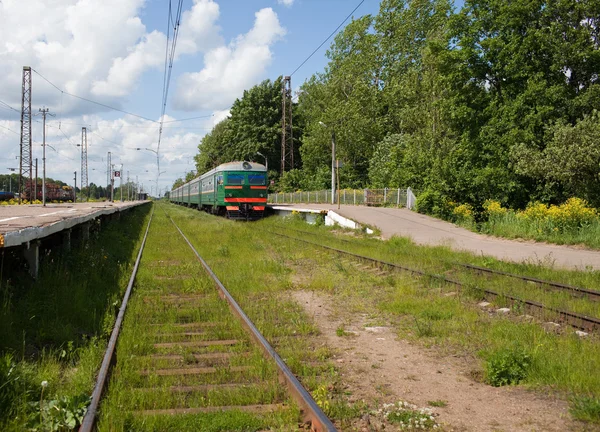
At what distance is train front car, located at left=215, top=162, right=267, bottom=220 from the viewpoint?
3106cm

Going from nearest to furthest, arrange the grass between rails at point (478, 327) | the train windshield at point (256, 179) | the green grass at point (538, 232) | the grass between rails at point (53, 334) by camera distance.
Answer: the grass between rails at point (53, 334)
the grass between rails at point (478, 327)
the green grass at point (538, 232)
the train windshield at point (256, 179)

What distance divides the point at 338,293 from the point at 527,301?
131 inches

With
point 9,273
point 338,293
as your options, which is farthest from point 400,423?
point 9,273

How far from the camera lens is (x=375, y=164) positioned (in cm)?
4800

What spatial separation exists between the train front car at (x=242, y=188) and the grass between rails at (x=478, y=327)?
1812 cm

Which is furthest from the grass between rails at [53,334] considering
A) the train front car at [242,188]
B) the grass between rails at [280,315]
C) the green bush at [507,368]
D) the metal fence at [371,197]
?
the metal fence at [371,197]

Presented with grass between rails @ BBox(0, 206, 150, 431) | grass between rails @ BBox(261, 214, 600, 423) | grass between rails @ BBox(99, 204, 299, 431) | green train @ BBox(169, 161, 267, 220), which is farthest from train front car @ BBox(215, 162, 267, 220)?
grass between rails @ BBox(99, 204, 299, 431)

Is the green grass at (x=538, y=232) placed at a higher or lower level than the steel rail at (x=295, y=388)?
higher

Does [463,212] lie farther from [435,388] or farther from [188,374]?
[188,374]

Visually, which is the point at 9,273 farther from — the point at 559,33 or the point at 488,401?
the point at 559,33

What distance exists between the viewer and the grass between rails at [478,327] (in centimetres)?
499

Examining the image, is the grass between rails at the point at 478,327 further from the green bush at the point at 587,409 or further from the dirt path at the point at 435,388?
the dirt path at the point at 435,388

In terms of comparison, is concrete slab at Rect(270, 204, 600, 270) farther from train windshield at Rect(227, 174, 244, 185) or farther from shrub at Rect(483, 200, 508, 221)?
train windshield at Rect(227, 174, 244, 185)

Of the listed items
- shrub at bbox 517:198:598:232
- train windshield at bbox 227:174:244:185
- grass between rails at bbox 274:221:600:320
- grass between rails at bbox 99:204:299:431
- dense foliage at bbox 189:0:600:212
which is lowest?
grass between rails at bbox 99:204:299:431
